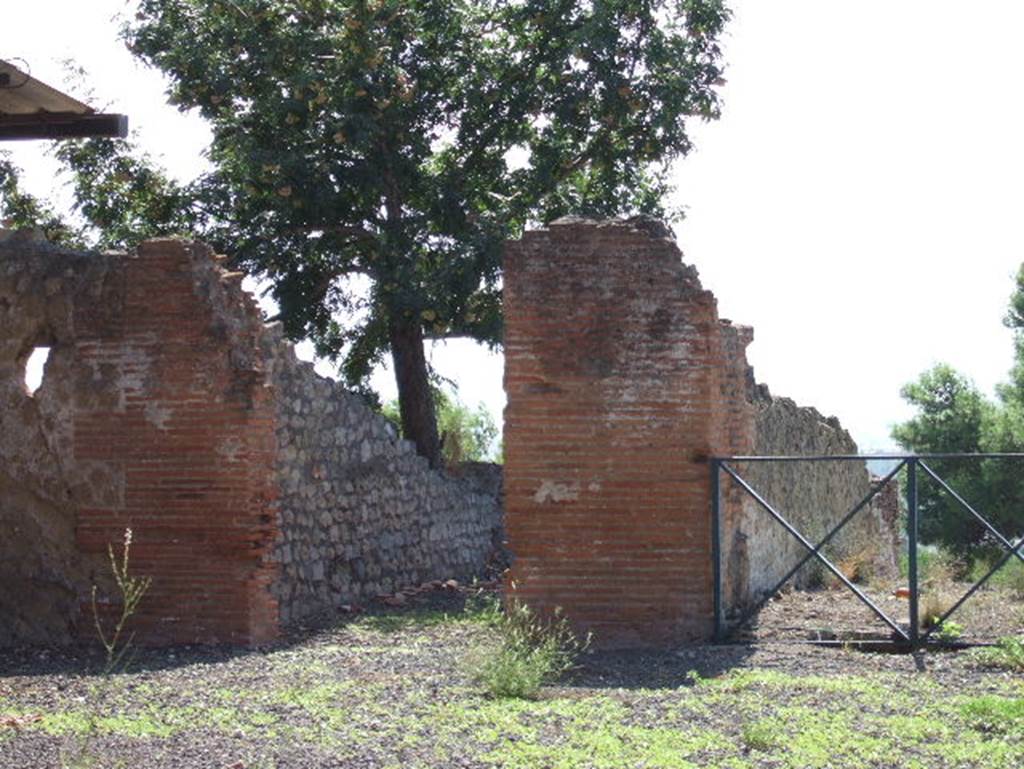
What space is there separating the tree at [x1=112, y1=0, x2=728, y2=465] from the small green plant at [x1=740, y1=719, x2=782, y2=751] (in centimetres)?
1125

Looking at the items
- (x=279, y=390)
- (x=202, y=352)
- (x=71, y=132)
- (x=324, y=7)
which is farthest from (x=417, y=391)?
Answer: (x=71, y=132)

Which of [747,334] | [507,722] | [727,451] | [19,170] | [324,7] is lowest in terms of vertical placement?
[507,722]

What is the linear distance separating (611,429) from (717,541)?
3.25ft

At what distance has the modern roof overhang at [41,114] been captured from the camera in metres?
8.78

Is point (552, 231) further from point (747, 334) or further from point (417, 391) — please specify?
point (417, 391)

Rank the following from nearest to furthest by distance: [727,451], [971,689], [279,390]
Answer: [971,689]
[727,451]
[279,390]

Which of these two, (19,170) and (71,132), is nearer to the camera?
(71,132)

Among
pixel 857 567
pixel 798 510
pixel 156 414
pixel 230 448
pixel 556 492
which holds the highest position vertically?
pixel 156 414

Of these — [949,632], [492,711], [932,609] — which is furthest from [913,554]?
[492,711]

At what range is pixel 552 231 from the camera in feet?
35.2

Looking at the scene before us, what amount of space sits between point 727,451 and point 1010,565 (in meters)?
5.14

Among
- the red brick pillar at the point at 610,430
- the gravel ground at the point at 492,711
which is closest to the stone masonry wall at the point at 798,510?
the red brick pillar at the point at 610,430

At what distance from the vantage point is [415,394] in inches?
808

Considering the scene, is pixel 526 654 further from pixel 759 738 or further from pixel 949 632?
pixel 949 632
